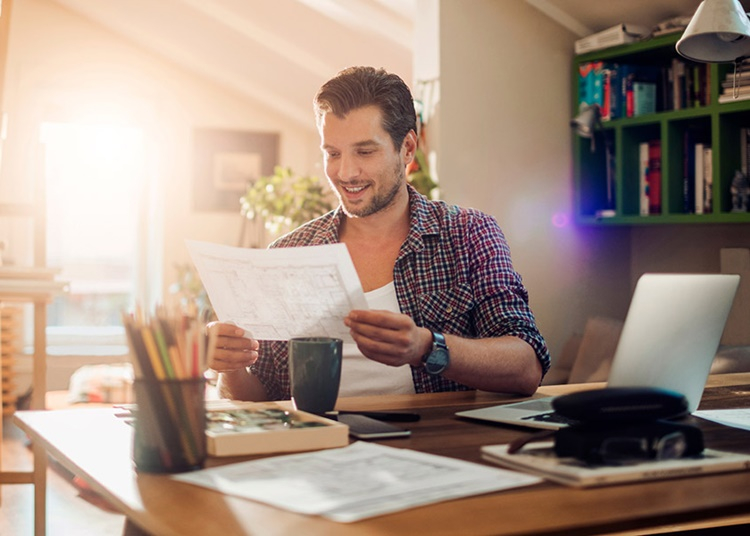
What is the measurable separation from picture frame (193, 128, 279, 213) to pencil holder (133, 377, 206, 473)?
6.00 m

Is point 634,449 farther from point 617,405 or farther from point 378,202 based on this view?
point 378,202

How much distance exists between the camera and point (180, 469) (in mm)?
963

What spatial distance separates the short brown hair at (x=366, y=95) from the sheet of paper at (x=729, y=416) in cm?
89

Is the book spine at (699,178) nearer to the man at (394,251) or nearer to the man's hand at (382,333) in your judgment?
the man at (394,251)

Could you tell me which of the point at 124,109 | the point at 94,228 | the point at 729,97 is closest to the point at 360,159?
the point at 729,97

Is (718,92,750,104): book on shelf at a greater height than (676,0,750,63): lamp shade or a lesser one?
greater

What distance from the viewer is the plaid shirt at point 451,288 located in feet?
6.05

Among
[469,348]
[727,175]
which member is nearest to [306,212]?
[727,175]

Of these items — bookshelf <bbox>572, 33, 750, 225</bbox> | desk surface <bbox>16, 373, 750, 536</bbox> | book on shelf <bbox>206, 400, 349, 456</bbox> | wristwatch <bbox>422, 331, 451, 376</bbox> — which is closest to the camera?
desk surface <bbox>16, 373, 750, 536</bbox>

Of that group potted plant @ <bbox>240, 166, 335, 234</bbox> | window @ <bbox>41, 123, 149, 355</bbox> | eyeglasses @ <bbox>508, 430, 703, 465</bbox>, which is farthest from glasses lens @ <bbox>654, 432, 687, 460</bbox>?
window @ <bbox>41, 123, 149, 355</bbox>

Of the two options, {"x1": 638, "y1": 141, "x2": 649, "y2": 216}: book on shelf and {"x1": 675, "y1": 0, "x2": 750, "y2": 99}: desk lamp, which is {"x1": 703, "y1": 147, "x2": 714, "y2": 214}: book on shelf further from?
{"x1": 675, "y1": 0, "x2": 750, "y2": 99}: desk lamp

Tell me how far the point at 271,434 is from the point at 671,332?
49 cm

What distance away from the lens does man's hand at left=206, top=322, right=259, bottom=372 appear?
152 cm

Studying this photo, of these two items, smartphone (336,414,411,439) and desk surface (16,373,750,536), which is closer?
desk surface (16,373,750,536)
